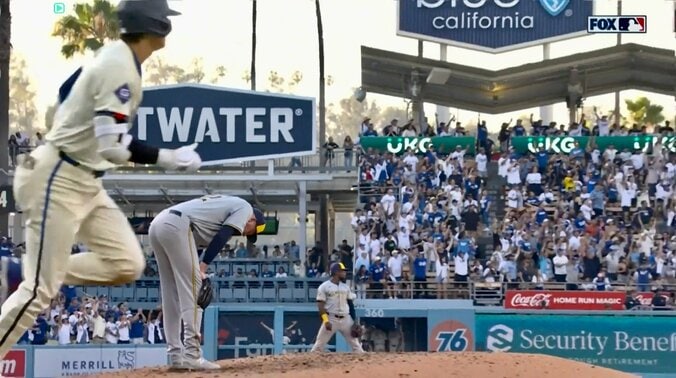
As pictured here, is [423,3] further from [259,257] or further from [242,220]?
[242,220]

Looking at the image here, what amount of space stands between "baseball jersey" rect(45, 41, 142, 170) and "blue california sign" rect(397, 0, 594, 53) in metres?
27.4

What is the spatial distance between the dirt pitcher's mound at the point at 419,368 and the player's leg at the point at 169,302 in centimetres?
17

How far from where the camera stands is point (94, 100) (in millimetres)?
6648

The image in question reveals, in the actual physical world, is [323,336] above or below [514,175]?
below

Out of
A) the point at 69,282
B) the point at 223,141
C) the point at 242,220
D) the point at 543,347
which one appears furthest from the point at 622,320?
the point at 69,282

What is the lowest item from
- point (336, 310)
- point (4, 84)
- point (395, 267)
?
point (336, 310)

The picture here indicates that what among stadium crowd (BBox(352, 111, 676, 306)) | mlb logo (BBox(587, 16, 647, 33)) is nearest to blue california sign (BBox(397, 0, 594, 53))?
mlb logo (BBox(587, 16, 647, 33))

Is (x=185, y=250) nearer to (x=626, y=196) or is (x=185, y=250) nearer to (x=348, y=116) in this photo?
(x=626, y=196)

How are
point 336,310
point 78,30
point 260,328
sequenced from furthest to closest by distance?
point 78,30 → point 260,328 → point 336,310

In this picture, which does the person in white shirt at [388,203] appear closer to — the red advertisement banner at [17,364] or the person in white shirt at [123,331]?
the person in white shirt at [123,331]

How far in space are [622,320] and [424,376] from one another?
623 inches

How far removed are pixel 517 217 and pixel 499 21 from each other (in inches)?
347

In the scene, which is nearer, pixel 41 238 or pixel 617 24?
pixel 41 238

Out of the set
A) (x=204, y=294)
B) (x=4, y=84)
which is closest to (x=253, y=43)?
(x=4, y=84)
